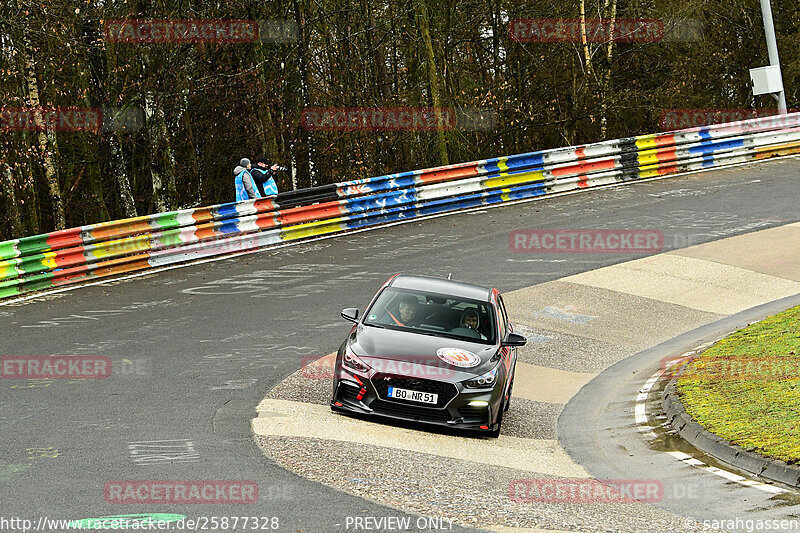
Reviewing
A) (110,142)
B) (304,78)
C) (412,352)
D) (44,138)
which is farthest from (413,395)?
(304,78)

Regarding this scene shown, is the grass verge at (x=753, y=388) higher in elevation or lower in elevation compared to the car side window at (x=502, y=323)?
lower

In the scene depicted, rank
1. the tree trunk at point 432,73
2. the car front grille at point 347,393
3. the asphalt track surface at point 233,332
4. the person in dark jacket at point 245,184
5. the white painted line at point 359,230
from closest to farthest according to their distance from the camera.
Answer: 1. the asphalt track surface at point 233,332
2. the car front grille at point 347,393
3. the white painted line at point 359,230
4. the person in dark jacket at point 245,184
5. the tree trunk at point 432,73

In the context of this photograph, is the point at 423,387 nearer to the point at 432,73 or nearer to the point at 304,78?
the point at 304,78

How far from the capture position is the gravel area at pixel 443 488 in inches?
297

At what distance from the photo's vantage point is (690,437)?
34.3 feet

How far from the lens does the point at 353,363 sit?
1059cm

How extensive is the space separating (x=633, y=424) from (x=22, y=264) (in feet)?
35.7

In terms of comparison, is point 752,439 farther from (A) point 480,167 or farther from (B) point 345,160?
(B) point 345,160

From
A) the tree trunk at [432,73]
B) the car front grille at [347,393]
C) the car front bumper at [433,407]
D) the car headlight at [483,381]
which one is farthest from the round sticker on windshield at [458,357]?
the tree trunk at [432,73]

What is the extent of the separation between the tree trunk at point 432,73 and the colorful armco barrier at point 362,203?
4374 mm

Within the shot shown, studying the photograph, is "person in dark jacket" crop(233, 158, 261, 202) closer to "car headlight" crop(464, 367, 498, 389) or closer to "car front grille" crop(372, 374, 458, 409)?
"car front grille" crop(372, 374, 458, 409)

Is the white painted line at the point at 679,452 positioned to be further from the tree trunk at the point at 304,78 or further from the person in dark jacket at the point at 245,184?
the tree trunk at the point at 304,78

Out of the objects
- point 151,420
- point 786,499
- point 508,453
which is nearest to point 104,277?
point 151,420

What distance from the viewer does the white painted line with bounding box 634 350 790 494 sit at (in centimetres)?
873
